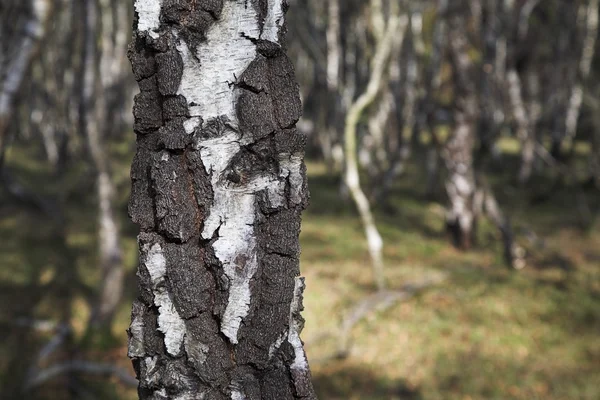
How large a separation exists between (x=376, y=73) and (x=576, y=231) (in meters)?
6.14

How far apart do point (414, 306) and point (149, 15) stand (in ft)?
23.9

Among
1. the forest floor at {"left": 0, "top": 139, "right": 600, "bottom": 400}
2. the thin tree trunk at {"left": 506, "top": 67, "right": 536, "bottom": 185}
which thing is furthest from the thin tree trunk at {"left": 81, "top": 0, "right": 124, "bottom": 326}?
the thin tree trunk at {"left": 506, "top": 67, "right": 536, "bottom": 185}

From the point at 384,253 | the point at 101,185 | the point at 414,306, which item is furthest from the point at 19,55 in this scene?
the point at 384,253

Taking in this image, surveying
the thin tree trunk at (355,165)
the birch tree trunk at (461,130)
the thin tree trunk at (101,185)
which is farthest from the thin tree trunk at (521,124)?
the thin tree trunk at (101,185)

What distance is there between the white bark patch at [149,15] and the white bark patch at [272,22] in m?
0.31

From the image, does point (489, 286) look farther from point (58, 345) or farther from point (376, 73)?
point (58, 345)

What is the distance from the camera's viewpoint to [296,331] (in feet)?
6.15

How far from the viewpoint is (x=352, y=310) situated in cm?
804

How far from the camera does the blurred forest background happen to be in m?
6.18

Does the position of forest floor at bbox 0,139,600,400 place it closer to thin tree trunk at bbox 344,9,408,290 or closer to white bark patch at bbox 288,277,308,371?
thin tree trunk at bbox 344,9,408,290

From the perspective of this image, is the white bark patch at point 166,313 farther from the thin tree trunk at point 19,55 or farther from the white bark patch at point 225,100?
the thin tree trunk at point 19,55

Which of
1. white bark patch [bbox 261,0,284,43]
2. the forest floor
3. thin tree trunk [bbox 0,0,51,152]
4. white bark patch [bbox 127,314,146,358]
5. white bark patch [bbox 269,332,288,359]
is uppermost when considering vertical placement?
thin tree trunk [bbox 0,0,51,152]

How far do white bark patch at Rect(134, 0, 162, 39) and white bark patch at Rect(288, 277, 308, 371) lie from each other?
89 cm

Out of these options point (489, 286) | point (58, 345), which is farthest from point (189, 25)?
point (489, 286)
